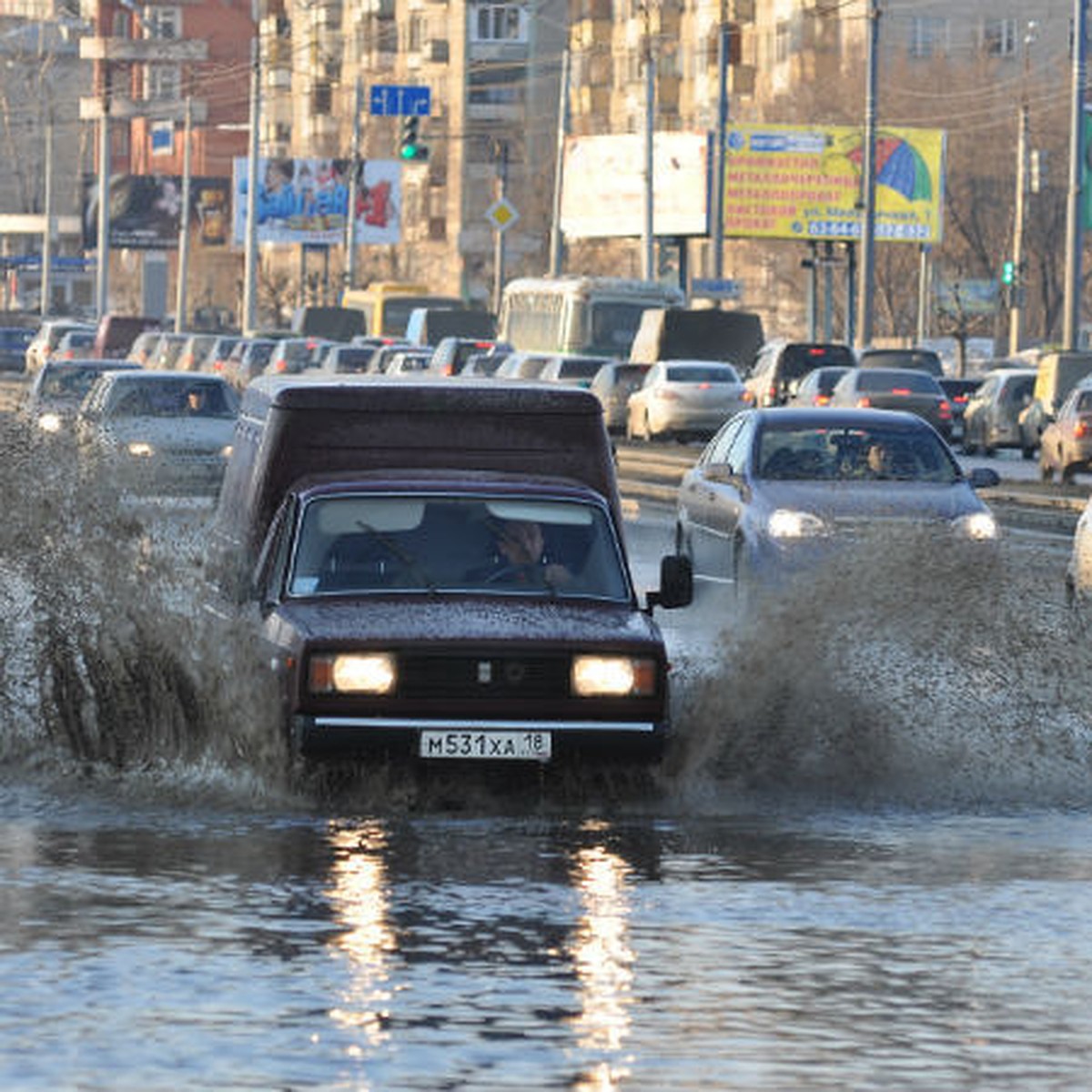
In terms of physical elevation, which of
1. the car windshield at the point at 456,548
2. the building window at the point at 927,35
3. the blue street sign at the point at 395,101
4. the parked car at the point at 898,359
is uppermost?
the building window at the point at 927,35

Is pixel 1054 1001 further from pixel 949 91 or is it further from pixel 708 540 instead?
pixel 949 91

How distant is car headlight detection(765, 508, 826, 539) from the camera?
72.2 ft

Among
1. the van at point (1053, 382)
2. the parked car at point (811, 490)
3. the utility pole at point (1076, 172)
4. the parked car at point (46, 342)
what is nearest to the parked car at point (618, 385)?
the utility pole at point (1076, 172)

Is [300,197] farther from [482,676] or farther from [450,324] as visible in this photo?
[482,676]

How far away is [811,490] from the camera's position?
74.1ft

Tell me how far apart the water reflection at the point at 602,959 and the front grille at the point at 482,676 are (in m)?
0.59

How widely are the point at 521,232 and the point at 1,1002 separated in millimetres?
145561

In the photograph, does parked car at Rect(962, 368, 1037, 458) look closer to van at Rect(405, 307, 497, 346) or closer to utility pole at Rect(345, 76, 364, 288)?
van at Rect(405, 307, 497, 346)

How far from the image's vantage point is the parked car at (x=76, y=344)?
90.6 meters

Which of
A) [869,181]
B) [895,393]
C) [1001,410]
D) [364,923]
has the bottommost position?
[1001,410]

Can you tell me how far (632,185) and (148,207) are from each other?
155 feet

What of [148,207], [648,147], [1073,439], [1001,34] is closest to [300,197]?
[148,207]

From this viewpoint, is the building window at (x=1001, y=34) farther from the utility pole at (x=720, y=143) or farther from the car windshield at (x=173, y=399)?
the car windshield at (x=173, y=399)

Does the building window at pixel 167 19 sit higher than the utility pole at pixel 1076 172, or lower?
higher
